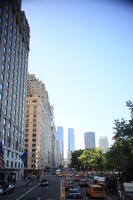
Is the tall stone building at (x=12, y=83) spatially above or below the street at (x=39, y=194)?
above

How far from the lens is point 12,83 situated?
232ft

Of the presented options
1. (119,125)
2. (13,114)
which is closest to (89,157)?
(13,114)

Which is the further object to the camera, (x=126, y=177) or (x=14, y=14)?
(x=14, y=14)

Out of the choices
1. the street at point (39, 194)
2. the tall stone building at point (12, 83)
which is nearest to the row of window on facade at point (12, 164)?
the tall stone building at point (12, 83)

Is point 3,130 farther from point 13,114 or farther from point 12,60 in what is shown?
point 12,60

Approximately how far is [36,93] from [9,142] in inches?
3509

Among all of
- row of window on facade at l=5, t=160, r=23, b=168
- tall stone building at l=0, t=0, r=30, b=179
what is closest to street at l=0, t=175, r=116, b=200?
tall stone building at l=0, t=0, r=30, b=179

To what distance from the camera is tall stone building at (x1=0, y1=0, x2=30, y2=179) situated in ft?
202


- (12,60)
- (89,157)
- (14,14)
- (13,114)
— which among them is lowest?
(89,157)

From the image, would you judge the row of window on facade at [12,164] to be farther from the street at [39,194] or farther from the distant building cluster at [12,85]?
the street at [39,194]

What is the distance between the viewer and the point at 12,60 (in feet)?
232

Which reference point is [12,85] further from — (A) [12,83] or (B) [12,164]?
(B) [12,164]

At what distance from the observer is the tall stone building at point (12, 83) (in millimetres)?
61562

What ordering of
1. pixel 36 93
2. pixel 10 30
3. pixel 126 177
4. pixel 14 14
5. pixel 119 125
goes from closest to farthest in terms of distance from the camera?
pixel 119 125 → pixel 126 177 → pixel 10 30 → pixel 14 14 → pixel 36 93
